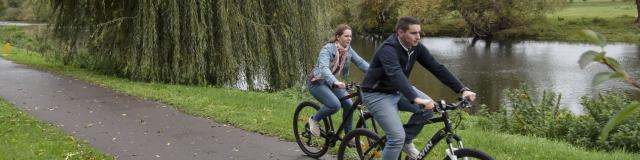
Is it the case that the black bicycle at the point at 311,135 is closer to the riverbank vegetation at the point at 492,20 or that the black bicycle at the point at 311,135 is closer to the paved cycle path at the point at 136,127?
the paved cycle path at the point at 136,127

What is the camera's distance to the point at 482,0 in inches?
1864

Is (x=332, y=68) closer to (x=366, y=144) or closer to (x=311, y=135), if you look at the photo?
(x=311, y=135)

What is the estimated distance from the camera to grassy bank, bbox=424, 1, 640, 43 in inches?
1802

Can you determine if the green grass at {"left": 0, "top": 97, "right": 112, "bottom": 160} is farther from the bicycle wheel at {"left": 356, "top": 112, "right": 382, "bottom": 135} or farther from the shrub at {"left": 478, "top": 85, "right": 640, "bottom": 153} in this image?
the shrub at {"left": 478, "top": 85, "right": 640, "bottom": 153}

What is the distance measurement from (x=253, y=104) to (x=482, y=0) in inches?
1531

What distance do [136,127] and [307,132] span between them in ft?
10.2

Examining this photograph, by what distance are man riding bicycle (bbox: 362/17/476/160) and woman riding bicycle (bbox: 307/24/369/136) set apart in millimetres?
1274

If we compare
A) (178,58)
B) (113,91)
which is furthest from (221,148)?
(178,58)

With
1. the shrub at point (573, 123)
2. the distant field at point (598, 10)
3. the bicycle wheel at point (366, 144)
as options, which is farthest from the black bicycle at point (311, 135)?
the distant field at point (598, 10)

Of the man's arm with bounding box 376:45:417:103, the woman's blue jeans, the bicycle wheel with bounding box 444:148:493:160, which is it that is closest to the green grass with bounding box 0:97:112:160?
the woman's blue jeans

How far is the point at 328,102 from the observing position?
6477mm

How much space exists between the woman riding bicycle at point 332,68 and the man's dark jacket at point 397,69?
131 centimetres

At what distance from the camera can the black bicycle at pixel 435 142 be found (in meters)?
4.44

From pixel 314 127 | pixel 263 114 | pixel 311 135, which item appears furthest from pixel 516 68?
pixel 314 127
